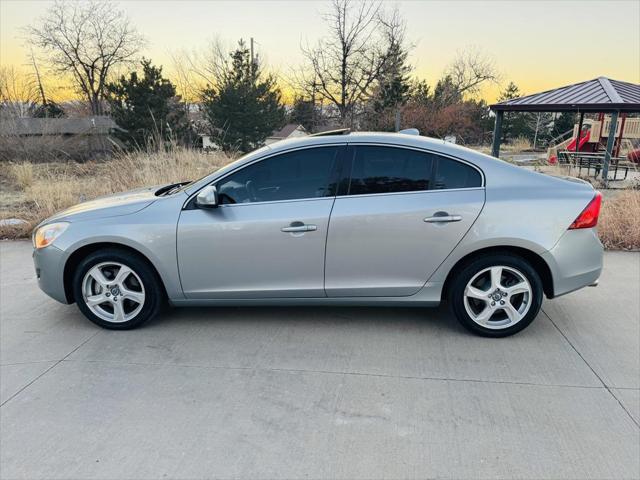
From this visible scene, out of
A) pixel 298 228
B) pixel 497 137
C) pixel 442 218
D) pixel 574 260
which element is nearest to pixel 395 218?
pixel 442 218

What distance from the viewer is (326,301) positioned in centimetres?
370

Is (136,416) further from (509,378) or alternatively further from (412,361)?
(509,378)

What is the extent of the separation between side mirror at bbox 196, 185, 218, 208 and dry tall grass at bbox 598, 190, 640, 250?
17.7ft

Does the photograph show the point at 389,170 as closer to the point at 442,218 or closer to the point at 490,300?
the point at 442,218

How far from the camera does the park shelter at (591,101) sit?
11352mm

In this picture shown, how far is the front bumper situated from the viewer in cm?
374

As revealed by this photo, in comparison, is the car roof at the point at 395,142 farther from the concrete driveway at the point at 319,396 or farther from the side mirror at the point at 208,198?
the concrete driveway at the point at 319,396

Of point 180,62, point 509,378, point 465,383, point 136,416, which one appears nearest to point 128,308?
point 136,416

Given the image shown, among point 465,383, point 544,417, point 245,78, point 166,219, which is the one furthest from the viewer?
point 245,78

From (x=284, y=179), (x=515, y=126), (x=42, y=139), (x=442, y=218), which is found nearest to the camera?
(x=442, y=218)

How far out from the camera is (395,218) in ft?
11.3

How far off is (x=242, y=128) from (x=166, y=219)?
26.6 meters

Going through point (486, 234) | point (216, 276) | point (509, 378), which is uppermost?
point (486, 234)

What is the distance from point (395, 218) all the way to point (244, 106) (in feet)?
88.9
